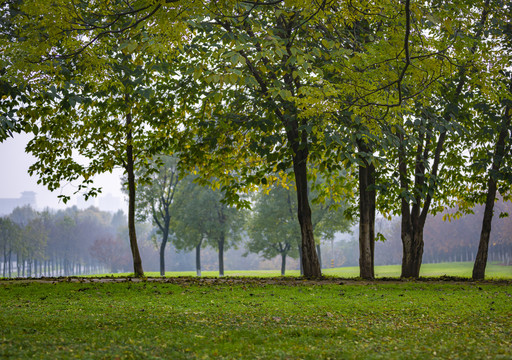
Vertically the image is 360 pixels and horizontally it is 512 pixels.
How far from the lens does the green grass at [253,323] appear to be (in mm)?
5512

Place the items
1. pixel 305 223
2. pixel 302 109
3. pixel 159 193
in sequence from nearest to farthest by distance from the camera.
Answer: pixel 302 109 → pixel 305 223 → pixel 159 193

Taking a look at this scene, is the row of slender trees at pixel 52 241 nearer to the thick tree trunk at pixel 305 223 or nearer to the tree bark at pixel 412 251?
the thick tree trunk at pixel 305 223

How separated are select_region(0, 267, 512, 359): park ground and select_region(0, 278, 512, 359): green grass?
0.6 inches

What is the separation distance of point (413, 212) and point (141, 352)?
13152 mm

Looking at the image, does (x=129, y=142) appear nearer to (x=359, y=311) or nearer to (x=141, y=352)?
(x=359, y=311)

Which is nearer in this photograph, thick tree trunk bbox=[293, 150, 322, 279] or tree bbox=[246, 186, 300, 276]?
thick tree trunk bbox=[293, 150, 322, 279]

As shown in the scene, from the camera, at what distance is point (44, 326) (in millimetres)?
6828

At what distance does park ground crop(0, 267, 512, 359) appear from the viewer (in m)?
5.51

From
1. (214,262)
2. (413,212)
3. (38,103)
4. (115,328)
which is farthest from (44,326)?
(214,262)

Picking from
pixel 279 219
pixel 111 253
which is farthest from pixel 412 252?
pixel 111 253

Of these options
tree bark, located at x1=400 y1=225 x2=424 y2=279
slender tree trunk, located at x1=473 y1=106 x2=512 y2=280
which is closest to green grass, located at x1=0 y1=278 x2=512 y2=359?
slender tree trunk, located at x1=473 y1=106 x2=512 y2=280

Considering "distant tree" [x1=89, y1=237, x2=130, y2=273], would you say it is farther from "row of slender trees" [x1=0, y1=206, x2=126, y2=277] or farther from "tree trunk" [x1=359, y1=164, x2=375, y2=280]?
"tree trunk" [x1=359, y1=164, x2=375, y2=280]

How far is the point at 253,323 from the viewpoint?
24.1 ft

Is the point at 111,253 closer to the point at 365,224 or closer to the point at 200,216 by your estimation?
the point at 200,216
